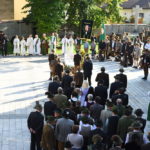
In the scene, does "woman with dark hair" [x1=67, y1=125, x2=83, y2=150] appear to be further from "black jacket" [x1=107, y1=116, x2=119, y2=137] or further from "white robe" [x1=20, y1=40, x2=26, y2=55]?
"white robe" [x1=20, y1=40, x2=26, y2=55]

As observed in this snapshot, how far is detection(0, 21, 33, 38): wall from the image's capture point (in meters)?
33.4

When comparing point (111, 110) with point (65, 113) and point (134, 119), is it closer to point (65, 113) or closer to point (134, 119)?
point (134, 119)

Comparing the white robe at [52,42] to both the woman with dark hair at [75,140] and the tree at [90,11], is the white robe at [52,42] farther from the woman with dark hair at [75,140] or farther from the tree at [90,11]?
the woman with dark hair at [75,140]

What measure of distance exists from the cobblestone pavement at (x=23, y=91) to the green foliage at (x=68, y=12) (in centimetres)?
Result: 436

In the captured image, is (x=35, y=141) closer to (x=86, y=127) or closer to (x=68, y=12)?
(x=86, y=127)

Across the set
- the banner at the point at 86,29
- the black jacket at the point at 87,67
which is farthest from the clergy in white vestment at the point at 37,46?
the black jacket at the point at 87,67

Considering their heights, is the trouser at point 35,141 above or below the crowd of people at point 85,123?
below

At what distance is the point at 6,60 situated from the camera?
25.8 metres

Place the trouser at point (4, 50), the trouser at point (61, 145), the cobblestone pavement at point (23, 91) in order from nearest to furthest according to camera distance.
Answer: the trouser at point (61, 145) → the cobblestone pavement at point (23, 91) → the trouser at point (4, 50)

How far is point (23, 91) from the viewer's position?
1819 centimetres

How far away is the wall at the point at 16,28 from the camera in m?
33.4

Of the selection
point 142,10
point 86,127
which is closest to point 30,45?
point 86,127

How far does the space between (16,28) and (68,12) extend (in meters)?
4.97

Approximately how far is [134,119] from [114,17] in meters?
27.6
